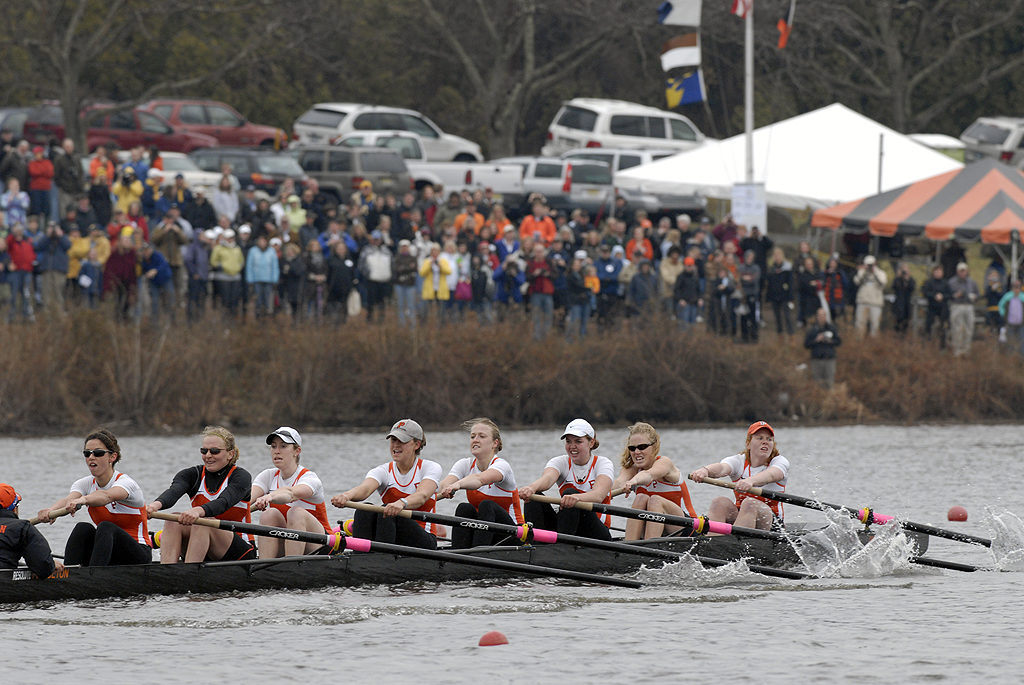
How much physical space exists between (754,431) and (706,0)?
30.3 meters

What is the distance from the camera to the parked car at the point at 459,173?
37.2 metres

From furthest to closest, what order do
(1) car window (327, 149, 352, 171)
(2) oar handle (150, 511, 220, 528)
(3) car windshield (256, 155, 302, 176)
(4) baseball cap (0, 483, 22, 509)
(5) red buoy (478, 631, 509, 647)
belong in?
(1) car window (327, 149, 352, 171) → (3) car windshield (256, 155, 302, 176) → (2) oar handle (150, 511, 220, 528) → (4) baseball cap (0, 483, 22, 509) → (5) red buoy (478, 631, 509, 647)

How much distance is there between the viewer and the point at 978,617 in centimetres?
1432

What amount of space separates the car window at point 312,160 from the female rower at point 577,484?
70.6ft

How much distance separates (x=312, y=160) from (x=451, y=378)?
11117 mm

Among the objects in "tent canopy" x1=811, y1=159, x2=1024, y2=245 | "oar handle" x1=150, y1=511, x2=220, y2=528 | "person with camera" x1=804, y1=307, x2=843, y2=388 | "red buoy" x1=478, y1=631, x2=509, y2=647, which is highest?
"tent canopy" x1=811, y1=159, x2=1024, y2=245

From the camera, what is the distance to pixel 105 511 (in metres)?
14.2

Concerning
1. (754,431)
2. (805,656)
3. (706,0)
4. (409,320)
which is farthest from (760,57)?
(805,656)

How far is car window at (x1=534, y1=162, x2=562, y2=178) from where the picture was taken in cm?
3756

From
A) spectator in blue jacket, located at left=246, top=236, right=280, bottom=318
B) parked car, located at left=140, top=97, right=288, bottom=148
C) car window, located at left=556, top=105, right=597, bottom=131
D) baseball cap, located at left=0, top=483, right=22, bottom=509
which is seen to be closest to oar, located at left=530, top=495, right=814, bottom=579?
baseball cap, located at left=0, top=483, right=22, bottom=509

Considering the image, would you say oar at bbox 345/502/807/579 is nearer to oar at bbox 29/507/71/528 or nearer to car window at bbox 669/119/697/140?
oar at bbox 29/507/71/528

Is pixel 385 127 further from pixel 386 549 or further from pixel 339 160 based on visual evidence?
pixel 386 549

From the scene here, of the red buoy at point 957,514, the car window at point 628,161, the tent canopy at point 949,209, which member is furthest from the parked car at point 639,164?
the red buoy at point 957,514

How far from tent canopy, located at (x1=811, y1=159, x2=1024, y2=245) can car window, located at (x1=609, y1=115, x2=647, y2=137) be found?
1276cm
